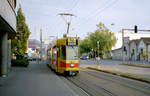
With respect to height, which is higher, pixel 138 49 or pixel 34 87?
pixel 138 49

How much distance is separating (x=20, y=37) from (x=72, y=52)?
1668 cm

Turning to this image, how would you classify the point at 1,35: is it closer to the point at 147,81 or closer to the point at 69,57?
the point at 69,57

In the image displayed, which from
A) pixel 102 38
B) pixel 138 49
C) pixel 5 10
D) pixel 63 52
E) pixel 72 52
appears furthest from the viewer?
pixel 102 38

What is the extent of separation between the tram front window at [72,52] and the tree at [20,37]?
14.7 m

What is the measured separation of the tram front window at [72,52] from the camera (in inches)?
677

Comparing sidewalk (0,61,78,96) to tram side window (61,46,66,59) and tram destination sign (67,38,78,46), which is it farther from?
tram destination sign (67,38,78,46)

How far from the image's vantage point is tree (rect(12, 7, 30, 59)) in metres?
30.5

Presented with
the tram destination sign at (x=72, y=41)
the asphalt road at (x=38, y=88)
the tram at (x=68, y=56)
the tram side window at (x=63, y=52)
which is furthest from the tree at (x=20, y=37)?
the asphalt road at (x=38, y=88)

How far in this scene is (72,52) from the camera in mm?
17406

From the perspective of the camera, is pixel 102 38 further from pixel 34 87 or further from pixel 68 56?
pixel 34 87

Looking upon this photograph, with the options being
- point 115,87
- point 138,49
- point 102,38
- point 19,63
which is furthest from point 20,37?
point 102,38

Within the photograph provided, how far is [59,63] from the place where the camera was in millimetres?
17609

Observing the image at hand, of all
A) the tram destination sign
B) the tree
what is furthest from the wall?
the tree

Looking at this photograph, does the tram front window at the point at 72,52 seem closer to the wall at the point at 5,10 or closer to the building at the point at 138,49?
the wall at the point at 5,10
